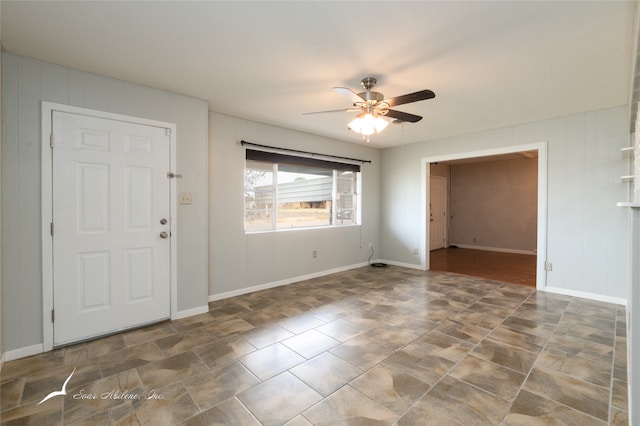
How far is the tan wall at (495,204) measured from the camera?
7355mm

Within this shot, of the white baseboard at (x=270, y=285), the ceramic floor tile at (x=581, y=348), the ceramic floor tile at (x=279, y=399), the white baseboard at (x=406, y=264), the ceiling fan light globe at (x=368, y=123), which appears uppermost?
the ceiling fan light globe at (x=368, y=123)

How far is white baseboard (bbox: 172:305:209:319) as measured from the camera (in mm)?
3244

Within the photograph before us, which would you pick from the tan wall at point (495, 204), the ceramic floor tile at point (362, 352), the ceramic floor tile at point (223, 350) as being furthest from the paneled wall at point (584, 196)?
the ceramic floor tile at point (223, 350)

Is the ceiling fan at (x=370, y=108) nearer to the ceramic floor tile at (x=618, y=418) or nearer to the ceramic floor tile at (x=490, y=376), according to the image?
the ceramic floor tile at (x=490, y=376)

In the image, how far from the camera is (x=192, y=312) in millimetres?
3330

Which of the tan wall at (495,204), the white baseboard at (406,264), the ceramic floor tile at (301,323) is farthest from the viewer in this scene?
the tan wall at (495,204)

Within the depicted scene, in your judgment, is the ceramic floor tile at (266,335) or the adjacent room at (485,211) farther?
the adjacent room at (485,211)

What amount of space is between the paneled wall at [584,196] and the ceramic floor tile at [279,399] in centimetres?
398

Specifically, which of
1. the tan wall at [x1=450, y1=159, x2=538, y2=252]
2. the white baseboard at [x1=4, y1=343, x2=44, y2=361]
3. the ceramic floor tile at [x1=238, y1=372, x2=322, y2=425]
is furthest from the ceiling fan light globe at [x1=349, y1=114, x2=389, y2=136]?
the tan wall at [x1=450, y1=159, x2=538, y2=252]

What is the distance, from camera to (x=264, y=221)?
4.44 metres

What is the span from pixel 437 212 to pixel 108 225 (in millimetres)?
7536

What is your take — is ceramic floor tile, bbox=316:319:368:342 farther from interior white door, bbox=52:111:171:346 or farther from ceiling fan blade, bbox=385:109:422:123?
ceiling fan blade, bbox=385:109:422:123

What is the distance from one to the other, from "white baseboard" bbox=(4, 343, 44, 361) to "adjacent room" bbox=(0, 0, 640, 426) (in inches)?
0.9

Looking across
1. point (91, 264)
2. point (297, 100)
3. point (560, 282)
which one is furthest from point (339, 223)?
point (91, 264)
